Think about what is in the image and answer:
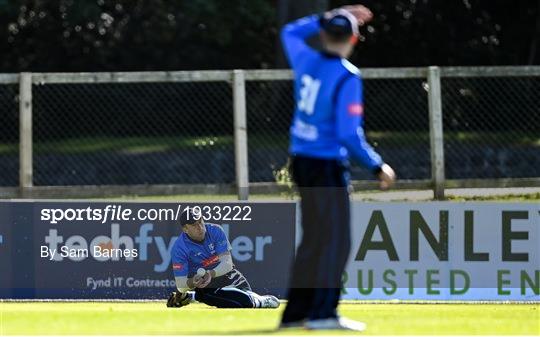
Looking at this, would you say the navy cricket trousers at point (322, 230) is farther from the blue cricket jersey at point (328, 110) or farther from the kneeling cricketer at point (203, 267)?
the kneeling cricketer at point (203, 267)

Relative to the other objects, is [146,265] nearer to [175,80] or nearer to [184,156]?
[175,80]

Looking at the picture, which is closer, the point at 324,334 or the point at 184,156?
the point at 324,334

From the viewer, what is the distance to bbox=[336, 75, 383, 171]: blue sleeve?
6973mm

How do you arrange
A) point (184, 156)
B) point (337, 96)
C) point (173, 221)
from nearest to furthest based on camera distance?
point (337, 96)
point (173, 221)
point (184, 156)

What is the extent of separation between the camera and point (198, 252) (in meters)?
11.2

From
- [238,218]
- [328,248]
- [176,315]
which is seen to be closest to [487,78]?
[238,218]

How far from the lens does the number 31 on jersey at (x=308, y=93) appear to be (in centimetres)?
713

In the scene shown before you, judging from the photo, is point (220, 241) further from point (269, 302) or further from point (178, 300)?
point (269, 302)

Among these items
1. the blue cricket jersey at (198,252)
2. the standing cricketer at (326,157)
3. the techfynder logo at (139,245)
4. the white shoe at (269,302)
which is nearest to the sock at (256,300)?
the white shoe at (269,302)

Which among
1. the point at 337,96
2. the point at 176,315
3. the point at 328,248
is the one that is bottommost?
the point at 176,315

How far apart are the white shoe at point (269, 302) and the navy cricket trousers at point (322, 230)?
3.25 metres

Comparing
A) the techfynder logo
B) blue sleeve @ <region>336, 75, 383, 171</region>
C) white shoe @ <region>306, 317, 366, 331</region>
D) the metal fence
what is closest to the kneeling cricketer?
the techfynder logo

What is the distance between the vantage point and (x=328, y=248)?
7.23m

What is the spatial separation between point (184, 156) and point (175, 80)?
2.73m
